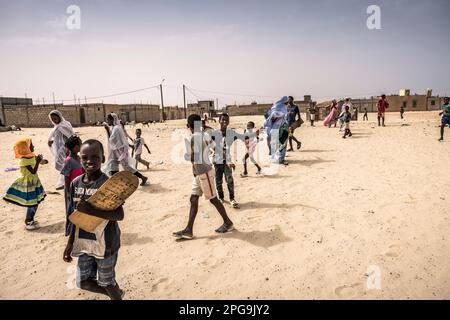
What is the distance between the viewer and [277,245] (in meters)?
3.86

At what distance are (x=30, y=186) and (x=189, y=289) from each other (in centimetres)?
337

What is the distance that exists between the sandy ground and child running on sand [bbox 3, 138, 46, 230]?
0.52 metres

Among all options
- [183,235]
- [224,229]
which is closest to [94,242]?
[183,235]

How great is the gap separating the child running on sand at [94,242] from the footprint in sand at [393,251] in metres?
3.09

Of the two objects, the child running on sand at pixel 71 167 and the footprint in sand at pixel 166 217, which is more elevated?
the child running on sand at pixel 71 167

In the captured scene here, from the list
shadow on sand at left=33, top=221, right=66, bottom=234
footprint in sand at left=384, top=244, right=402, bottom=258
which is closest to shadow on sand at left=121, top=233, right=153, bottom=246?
shadow on sand at left=33, top=221, right=66, bottom=234

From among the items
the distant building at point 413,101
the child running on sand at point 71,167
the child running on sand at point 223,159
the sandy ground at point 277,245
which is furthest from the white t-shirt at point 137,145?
the distant building at point 413,101

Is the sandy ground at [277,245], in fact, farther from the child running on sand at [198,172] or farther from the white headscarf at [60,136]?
the white headscarf at [60,136]

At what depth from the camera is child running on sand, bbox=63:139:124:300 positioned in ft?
7.64

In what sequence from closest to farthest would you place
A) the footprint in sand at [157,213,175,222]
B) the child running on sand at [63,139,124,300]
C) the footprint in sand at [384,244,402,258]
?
the child running on sand at [63,139,124,300] < the footprint in sand at [384,244,402,258] < the footprint in sand at [157,213,175,222]

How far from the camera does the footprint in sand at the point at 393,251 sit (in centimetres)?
343

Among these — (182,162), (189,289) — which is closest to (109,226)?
(189,289)

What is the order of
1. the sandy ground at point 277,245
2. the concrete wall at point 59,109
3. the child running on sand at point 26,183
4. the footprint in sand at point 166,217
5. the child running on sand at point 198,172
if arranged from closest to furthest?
the sandy ground at point 277,245 < the child running on sand at point 198,172 < the child running on sand at point 26,183 < the footprint in sand at point 166,217 < the concrete wall at point 59,109

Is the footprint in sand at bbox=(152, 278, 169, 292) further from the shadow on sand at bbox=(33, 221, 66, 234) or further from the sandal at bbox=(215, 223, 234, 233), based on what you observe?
the shadow on sand at bbox=(33, 221, 66, 234)
